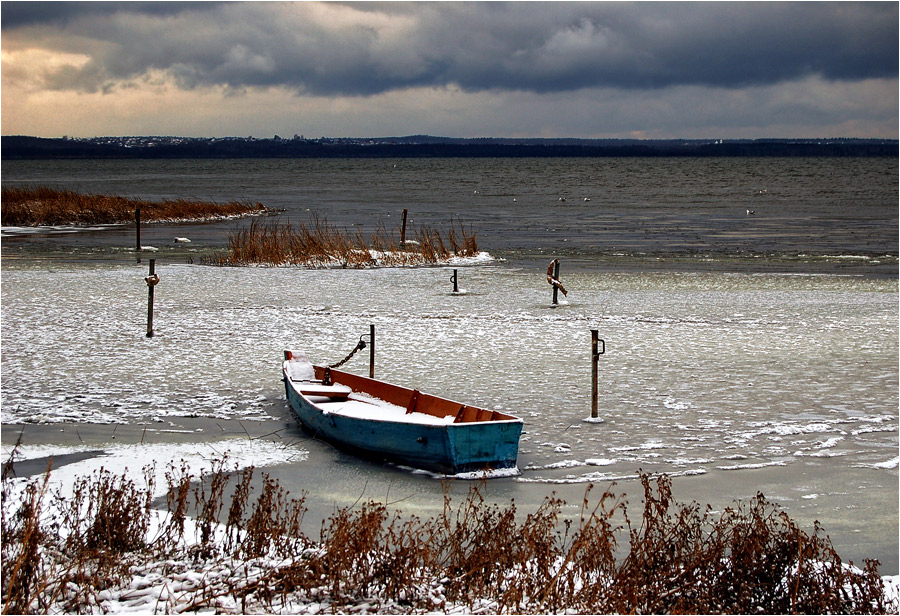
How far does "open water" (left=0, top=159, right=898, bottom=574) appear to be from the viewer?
35.4 feet

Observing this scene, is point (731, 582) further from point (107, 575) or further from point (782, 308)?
point (782, 308)

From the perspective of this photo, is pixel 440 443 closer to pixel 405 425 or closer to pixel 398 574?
pixel 405 425

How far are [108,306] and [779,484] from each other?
1678 centimetres

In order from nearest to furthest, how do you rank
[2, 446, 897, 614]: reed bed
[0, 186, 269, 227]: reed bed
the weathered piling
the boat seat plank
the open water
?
[2, 446, 897, 614]: reed bed
the open water
the boat seat plank
the weathered piling
[0, 186, 269, 227]: reed bed

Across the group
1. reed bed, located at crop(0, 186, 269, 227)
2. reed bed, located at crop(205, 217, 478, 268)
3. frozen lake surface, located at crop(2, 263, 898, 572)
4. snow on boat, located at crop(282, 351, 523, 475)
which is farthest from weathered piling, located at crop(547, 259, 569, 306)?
reed bed, located at crop(0, 186, 269, 227)

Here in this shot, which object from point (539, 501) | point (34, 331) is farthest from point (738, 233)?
point (539, 501)

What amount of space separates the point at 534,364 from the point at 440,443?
6.13m

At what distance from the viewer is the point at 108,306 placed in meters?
22.5

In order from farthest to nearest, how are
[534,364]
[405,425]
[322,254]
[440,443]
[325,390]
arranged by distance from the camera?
[322,254], [534,364], [325,390], [405,425], [440,443]

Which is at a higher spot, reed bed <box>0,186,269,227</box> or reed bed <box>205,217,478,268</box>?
reed bed <box>0,186,269,227</box>

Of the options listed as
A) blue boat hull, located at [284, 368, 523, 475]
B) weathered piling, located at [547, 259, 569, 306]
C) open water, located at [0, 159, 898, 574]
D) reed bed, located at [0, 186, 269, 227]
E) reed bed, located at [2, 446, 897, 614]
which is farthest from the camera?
reed bed, located at [0, 186, 269, 227]

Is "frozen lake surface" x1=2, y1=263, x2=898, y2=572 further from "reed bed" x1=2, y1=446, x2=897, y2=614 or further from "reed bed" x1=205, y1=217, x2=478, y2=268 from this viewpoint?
"reed bed" x1=205, y1=217, x2=478, y2=268

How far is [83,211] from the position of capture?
52.7 meters

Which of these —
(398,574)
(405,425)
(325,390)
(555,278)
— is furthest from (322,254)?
(398,574)
